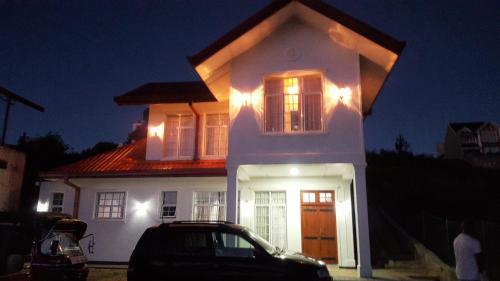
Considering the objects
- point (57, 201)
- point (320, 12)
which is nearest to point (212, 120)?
point (320, 12)

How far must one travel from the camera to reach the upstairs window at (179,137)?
14875mm

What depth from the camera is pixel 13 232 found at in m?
9.45

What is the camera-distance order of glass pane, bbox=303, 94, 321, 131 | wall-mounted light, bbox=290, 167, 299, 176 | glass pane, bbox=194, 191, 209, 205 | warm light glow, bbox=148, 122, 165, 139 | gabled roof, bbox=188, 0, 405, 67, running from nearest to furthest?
gabled roof, bbox=188, 0, 405, 67 → glass pane, bbox=303, 94, 321, 131 → wall-mounted light, bbox=290, 167, 299, 176 → glass pane, bbox=194, 191, 209, 205 → warm light glow, bbox=148, 122, 165, 139

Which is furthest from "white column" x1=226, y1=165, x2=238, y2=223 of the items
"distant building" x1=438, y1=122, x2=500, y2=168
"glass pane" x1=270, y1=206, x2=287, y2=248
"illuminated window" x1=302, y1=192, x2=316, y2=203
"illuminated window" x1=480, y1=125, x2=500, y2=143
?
"illuminated window" x1=480, y1=125, x2=500, y2=143

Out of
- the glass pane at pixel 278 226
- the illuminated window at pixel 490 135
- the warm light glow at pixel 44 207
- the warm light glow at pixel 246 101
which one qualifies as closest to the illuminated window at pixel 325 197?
the glass pane at pixel 278 226

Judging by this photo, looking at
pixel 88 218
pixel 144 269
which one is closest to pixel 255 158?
pixel 144 269

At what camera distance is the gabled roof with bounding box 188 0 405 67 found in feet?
34.8

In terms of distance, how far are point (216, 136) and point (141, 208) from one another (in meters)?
3.90

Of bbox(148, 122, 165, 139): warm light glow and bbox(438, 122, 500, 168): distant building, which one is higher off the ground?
bbox(438, 122, 500, 168): distant building

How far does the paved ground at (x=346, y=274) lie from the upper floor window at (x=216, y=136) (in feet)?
17.2

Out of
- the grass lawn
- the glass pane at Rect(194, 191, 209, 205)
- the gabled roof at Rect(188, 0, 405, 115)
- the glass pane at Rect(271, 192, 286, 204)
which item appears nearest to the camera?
the gabled roof at Rect(188, 0, 405, 115)

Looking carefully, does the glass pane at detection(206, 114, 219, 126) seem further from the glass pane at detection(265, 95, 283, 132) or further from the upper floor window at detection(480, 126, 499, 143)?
the upper floor window at detection(480, 126, 499, 143)

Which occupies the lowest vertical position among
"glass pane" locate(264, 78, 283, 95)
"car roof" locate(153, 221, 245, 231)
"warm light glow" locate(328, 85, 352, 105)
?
"car roof" locate(153, 221, 245, 231)

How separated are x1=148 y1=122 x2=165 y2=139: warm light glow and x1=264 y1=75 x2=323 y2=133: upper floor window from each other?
5.09 meters
